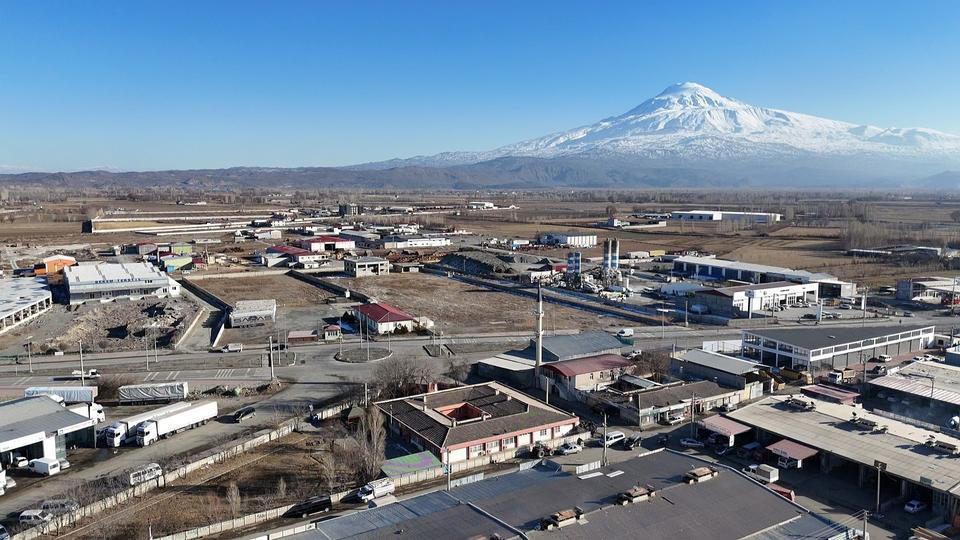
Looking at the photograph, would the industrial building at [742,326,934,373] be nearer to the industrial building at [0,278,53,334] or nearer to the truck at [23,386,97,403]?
the truck at [23,386,97,403]

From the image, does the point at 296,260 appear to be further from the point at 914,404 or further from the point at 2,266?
the point at 914,404

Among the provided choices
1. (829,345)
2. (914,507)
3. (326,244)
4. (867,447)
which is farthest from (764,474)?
(326,244)

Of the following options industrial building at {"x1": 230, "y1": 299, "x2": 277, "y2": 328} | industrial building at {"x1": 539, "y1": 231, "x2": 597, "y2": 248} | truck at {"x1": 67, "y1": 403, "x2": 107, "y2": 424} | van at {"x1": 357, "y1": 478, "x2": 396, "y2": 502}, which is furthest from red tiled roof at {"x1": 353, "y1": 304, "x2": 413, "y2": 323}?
industrial building at {"x1": 539, "y1": 231, "x2": 597, "y2": 248}

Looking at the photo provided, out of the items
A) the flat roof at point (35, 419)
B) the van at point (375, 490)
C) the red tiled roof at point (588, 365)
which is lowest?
the van at point (375, 490)

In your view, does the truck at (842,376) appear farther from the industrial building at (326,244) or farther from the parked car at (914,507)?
the industrial building at (326,244)

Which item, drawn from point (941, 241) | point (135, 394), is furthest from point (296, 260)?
point (941, 241)

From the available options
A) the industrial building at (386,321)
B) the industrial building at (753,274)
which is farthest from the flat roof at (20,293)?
the industrial building at (753,274)
